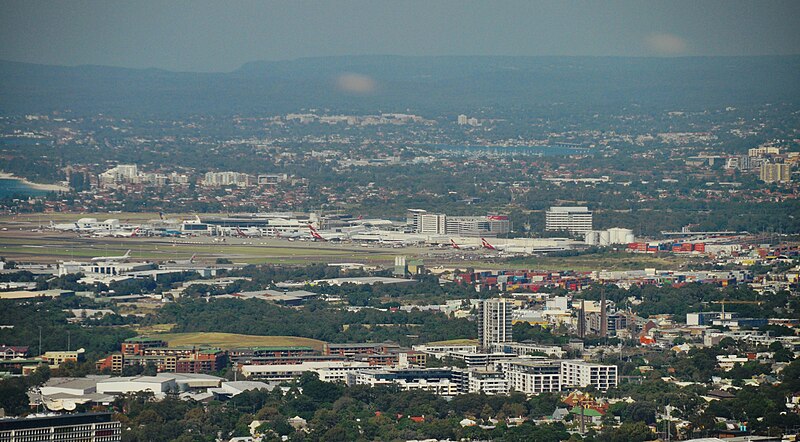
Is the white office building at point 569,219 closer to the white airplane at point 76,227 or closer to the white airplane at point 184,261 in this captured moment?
Answer: the white airplane at point 76,227

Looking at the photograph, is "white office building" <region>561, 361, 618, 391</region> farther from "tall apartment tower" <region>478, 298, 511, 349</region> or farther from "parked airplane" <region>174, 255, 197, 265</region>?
"parked airplane" <region>174, 255, 197, 265</region>

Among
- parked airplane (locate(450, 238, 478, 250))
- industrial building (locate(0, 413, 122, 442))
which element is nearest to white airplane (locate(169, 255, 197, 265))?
parked airplane (locate(450, 238, 478, 250))

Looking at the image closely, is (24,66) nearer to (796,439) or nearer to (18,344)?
(18,344)

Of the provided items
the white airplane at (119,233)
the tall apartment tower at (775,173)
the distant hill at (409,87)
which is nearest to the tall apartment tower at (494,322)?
the white airplane at (119,233)

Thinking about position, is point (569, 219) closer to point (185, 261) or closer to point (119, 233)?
point (119, 233)

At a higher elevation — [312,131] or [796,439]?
[312,131]

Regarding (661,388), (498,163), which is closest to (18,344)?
(661,388)
